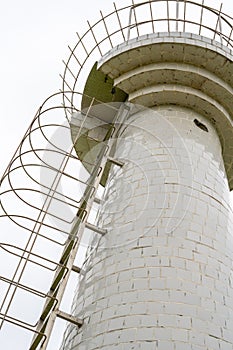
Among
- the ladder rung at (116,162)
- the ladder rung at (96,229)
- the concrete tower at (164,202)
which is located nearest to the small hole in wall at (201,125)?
the concrete tower at (164,202)

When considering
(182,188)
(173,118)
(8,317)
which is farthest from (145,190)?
(8,317)

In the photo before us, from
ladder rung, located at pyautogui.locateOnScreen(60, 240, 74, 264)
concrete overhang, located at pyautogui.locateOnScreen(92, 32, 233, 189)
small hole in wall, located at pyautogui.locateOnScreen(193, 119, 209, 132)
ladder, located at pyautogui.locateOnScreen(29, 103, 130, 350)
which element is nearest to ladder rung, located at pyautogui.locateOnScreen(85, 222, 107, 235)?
ladder, located at pyautogui.locateOnScreen(29, 103, 130, 350)

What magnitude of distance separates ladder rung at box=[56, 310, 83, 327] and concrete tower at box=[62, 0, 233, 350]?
80 millimetres

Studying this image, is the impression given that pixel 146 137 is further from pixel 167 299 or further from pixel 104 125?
pixel 167 299

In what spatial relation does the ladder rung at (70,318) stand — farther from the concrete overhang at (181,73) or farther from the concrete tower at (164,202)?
the concrete overhang at (181,73)

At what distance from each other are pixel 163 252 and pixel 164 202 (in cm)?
97

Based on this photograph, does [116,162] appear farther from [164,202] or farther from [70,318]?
[70,318]

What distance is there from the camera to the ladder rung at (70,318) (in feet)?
22.0

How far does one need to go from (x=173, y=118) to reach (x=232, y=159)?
1.91 m

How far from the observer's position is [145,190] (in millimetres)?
8477

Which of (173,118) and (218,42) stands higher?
(218,42)

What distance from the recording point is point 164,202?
26.8 ft

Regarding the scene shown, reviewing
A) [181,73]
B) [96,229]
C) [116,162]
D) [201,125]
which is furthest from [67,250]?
[181,73]

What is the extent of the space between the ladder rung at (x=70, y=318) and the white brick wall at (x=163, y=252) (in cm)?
11
